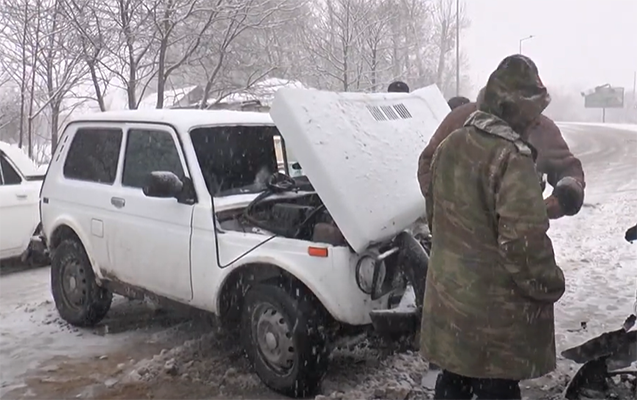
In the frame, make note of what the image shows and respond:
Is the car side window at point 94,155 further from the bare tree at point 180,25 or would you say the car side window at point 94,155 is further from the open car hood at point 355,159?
the bare tree at point 180,25

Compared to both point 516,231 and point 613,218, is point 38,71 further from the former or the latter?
point 516,231

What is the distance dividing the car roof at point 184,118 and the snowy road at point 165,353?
1.60 meters

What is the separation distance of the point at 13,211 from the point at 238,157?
13.1 feet

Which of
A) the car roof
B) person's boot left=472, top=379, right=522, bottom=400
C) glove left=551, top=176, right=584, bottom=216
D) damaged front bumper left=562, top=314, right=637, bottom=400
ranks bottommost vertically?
damaged front bumper left=562, top=314, right=637, bottom=400

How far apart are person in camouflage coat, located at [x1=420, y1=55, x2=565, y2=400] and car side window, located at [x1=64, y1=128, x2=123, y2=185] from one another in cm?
349

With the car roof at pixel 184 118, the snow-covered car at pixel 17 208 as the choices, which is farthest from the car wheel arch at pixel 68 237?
the snow-covered car at pixel 17 208

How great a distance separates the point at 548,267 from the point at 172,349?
337cm

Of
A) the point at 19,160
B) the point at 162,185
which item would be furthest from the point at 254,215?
the point at 19,160

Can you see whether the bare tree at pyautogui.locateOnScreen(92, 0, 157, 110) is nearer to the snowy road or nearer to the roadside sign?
the snowy road

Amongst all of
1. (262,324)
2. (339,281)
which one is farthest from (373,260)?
(262,324)

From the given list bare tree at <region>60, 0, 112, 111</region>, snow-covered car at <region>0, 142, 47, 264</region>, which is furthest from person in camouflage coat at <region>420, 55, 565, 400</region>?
bare tree at <region>60, 0, 112, 111</region>

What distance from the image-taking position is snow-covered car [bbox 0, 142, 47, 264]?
7.94 metres

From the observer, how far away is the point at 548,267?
267 cm

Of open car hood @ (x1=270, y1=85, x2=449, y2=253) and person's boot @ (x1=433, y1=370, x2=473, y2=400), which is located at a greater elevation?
open car hood @ (x1=270, y1=85, x2=449, y2=253)
